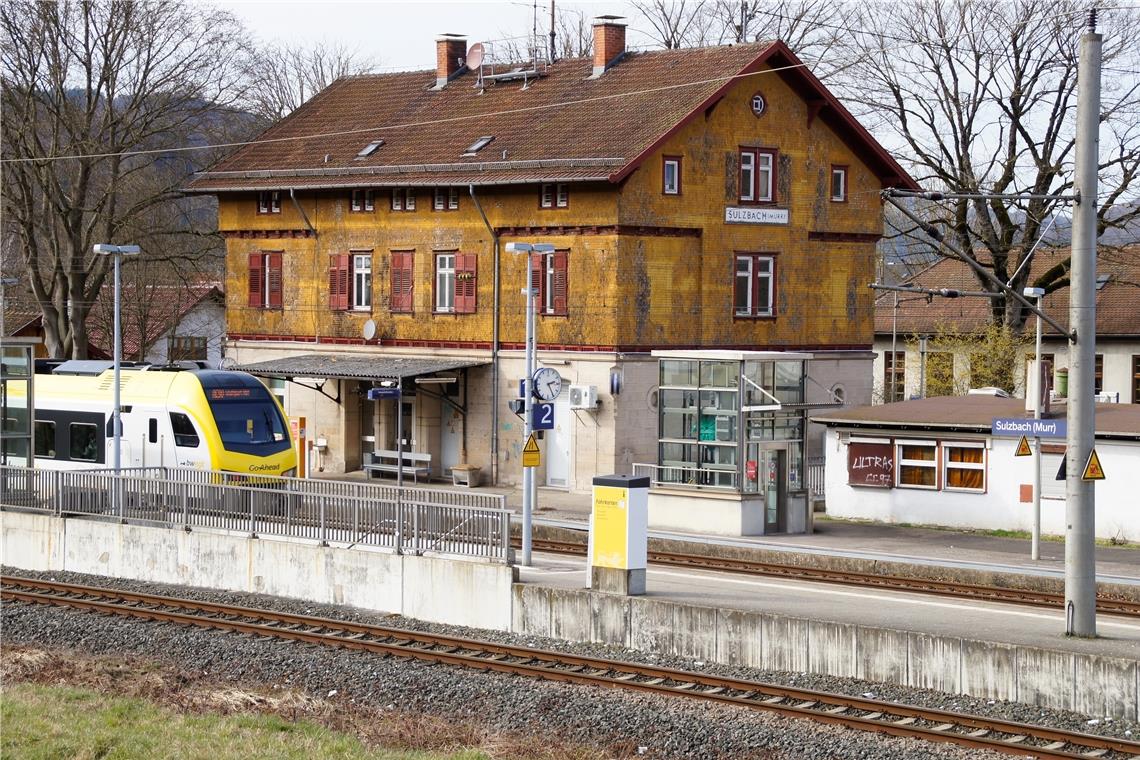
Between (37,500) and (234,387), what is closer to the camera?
(37,500)

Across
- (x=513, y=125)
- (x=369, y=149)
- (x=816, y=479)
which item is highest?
(x=513, y=125)

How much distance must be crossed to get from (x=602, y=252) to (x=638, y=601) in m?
19.1

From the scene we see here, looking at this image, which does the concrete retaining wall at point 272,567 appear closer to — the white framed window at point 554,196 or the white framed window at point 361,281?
the white framed window at point 554,196

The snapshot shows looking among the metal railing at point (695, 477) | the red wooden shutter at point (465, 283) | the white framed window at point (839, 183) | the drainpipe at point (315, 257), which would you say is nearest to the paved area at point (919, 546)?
the metal railing at point (695, 477)

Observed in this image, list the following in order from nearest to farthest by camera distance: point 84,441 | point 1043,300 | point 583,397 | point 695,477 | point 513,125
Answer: point 695,477
point 84,441
point 583,397
point 513,125
point 1043,300

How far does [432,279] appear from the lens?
42000 millimetres

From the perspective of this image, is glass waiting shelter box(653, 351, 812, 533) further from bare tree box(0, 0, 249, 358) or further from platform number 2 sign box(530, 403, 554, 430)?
bare tree box(0, 0, 249, 358)

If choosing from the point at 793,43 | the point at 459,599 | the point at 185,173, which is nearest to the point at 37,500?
the point at 459,599

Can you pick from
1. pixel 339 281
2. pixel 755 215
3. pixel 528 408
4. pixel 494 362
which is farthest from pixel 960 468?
pixel 339 281

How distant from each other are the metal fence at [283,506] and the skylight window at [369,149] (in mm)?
15567

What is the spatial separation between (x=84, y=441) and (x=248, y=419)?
168 inches

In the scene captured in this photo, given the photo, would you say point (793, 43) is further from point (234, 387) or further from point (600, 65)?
point (234, 387)

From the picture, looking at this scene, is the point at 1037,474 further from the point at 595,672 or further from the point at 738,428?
the point at 595,672

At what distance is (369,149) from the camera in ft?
145
